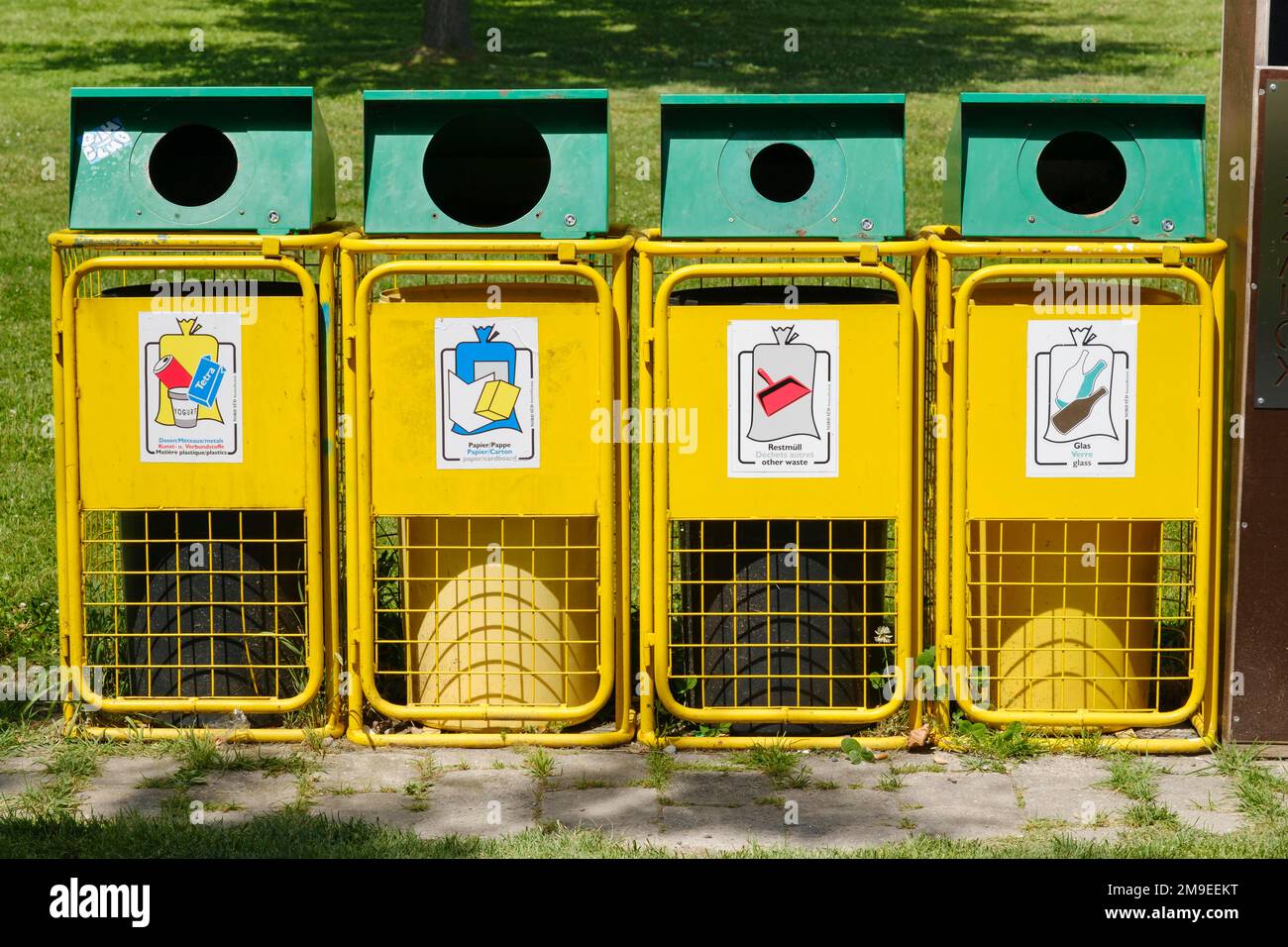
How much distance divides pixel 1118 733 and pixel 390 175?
253 cm

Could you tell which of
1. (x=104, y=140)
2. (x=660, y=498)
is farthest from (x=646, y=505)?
(x=104, y=140)

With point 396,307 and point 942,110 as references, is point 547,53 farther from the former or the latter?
point 396,307

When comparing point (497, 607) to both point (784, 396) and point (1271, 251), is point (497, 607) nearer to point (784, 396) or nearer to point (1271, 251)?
point (784, 396)

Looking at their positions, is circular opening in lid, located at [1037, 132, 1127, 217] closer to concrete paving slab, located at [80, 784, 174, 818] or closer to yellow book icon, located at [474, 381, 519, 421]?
yellow book icon, located at [474, 381, 519, 421]

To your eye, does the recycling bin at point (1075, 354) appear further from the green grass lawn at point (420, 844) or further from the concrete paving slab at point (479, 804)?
the concrete paving slab at point (479, 804)

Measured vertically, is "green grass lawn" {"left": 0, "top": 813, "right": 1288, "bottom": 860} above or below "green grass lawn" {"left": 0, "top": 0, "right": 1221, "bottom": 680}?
below

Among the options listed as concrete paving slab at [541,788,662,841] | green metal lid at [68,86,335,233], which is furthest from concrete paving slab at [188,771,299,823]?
green metal lid at [68,86,335,233]

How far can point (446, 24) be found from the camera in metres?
17.6

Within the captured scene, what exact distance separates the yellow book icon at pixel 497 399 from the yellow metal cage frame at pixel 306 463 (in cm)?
45

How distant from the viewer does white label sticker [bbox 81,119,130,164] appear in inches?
174

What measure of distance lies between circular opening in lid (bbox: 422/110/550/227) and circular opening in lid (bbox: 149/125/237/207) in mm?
625

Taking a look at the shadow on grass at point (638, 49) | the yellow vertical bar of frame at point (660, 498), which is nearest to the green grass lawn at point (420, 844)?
the yellow vertical bar of frame at point (660, 498)

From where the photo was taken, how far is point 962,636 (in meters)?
4.48
